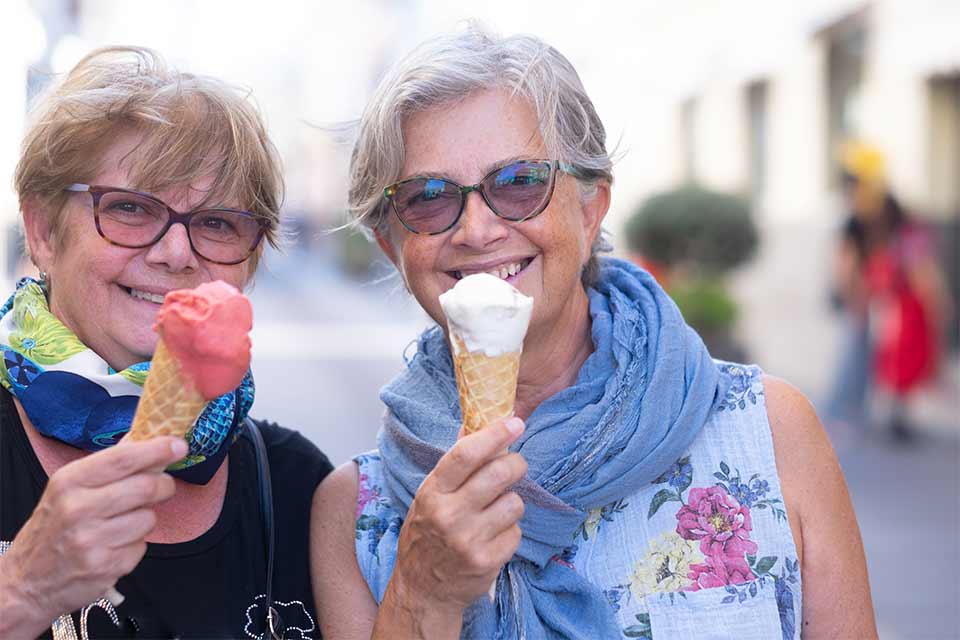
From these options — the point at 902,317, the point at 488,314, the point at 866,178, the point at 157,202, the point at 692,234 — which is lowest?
the point at 902,317

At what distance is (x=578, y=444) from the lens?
255 centimetres

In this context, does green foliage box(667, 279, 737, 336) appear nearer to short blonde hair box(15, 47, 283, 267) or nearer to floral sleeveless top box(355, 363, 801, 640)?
floral sleeveless top box(355, 363, 801, 640)

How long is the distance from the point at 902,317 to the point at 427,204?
7.64 metres

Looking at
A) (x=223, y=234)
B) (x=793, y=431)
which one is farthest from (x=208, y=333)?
(x=793, y=431)

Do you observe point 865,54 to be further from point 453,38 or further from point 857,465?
point 453,38

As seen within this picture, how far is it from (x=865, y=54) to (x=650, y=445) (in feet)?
41.5

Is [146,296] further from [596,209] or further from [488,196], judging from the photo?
[596,209]

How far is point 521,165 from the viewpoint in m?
2.55

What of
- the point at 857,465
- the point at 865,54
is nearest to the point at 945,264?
the point at 865,54

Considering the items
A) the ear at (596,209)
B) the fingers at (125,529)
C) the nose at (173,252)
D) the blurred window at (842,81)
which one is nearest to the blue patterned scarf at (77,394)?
the nose at (173,252)

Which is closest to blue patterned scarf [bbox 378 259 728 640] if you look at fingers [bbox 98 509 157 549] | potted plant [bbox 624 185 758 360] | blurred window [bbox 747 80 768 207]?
fingers [bbox 98 509 157 549]

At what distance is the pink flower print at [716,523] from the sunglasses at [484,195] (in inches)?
30.2

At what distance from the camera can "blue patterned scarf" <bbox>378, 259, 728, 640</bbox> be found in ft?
8.17

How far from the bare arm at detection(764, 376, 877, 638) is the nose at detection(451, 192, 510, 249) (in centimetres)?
78
